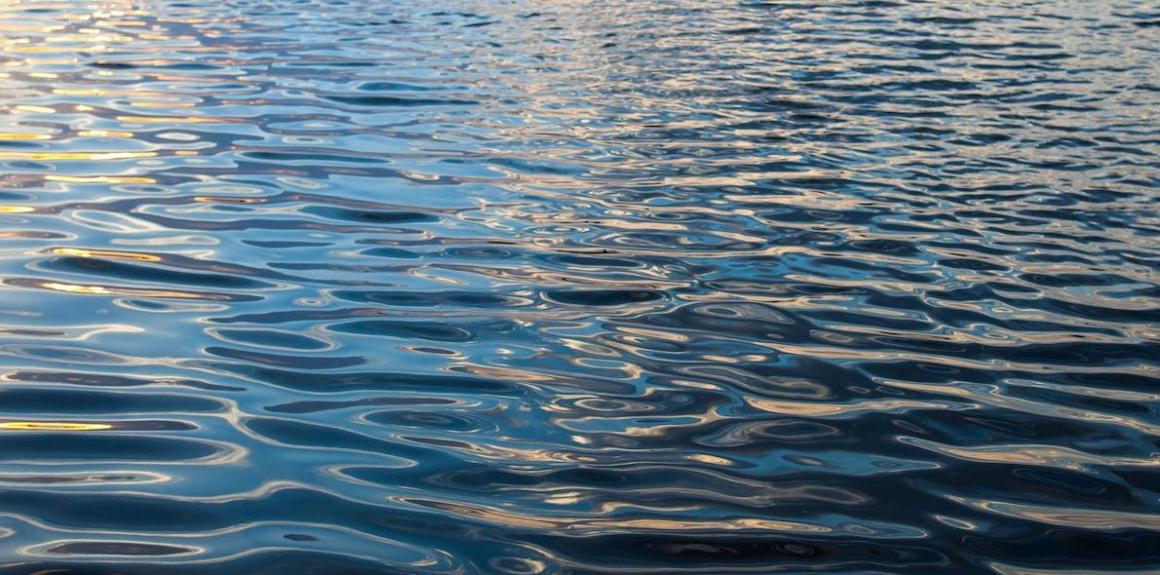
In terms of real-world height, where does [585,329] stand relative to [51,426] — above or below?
below

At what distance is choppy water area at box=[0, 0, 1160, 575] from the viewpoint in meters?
Answer: 3.82

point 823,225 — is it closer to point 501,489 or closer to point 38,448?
point 501,489

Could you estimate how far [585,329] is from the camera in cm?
568

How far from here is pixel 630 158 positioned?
935 centimetres

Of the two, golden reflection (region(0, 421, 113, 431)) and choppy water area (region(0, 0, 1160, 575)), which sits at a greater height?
golden reflection (region(0, 421, 113, 431))

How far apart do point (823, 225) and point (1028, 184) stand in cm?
182

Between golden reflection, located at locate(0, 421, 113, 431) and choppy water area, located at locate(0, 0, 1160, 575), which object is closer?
choppy water area, located at locate(0, 0, 1160, 575)

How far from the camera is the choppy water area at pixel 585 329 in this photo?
3816 millimetres

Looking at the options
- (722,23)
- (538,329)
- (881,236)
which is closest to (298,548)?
(538,329)

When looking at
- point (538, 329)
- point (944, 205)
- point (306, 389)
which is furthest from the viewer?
point (944, 205)

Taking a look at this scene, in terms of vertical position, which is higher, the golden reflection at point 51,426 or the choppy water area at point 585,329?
the golden reflection at point 51,426

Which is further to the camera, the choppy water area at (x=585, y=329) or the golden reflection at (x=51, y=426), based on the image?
the golden reflection at (x=51, y=426)

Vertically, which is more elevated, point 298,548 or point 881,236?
point 298,548

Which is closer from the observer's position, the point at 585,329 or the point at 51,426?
the point at 51,426
